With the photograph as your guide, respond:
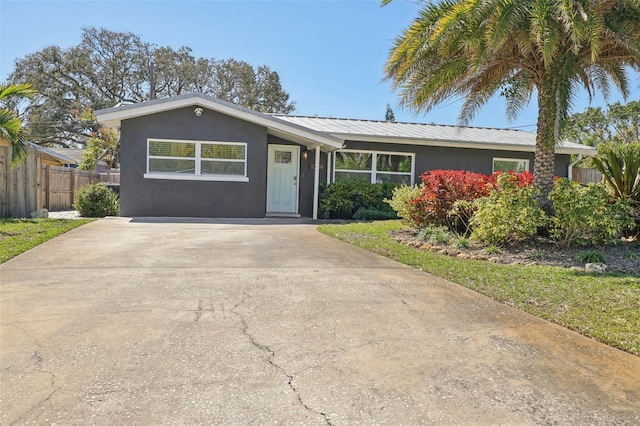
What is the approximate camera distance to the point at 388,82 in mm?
9391

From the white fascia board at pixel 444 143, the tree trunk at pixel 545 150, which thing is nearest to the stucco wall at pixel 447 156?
the white fascia board at pixel 444 143

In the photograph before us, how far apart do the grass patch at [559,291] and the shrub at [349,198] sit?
6.09m

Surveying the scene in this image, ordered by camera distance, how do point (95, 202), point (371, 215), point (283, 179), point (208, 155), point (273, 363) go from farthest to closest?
point (283, 179), point (371, 215), point (208, 155), point (95, 202), point (273, 363)

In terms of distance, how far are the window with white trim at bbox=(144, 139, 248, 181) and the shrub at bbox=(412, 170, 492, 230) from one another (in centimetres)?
566

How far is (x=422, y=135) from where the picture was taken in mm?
15555

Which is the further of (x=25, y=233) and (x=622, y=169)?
(x=622, y=169)

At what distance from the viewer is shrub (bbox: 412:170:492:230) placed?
892 cm

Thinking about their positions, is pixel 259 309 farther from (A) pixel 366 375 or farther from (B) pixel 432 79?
(B) pixel 432 79

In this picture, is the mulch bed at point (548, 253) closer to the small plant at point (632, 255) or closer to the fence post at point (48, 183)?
the small plant at point (632, 255)

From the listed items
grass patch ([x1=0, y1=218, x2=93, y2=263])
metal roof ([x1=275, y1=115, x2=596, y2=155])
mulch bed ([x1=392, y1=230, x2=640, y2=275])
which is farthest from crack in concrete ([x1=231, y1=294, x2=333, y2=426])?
metal roof ([x1=275, y1=115, x2=596, y2=155])

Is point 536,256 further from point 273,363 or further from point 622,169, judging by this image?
point 273,363

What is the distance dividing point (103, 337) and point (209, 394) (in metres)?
1.31

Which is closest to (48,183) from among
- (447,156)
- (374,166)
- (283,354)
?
(374,166)

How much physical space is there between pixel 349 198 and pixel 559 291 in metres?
9.16
